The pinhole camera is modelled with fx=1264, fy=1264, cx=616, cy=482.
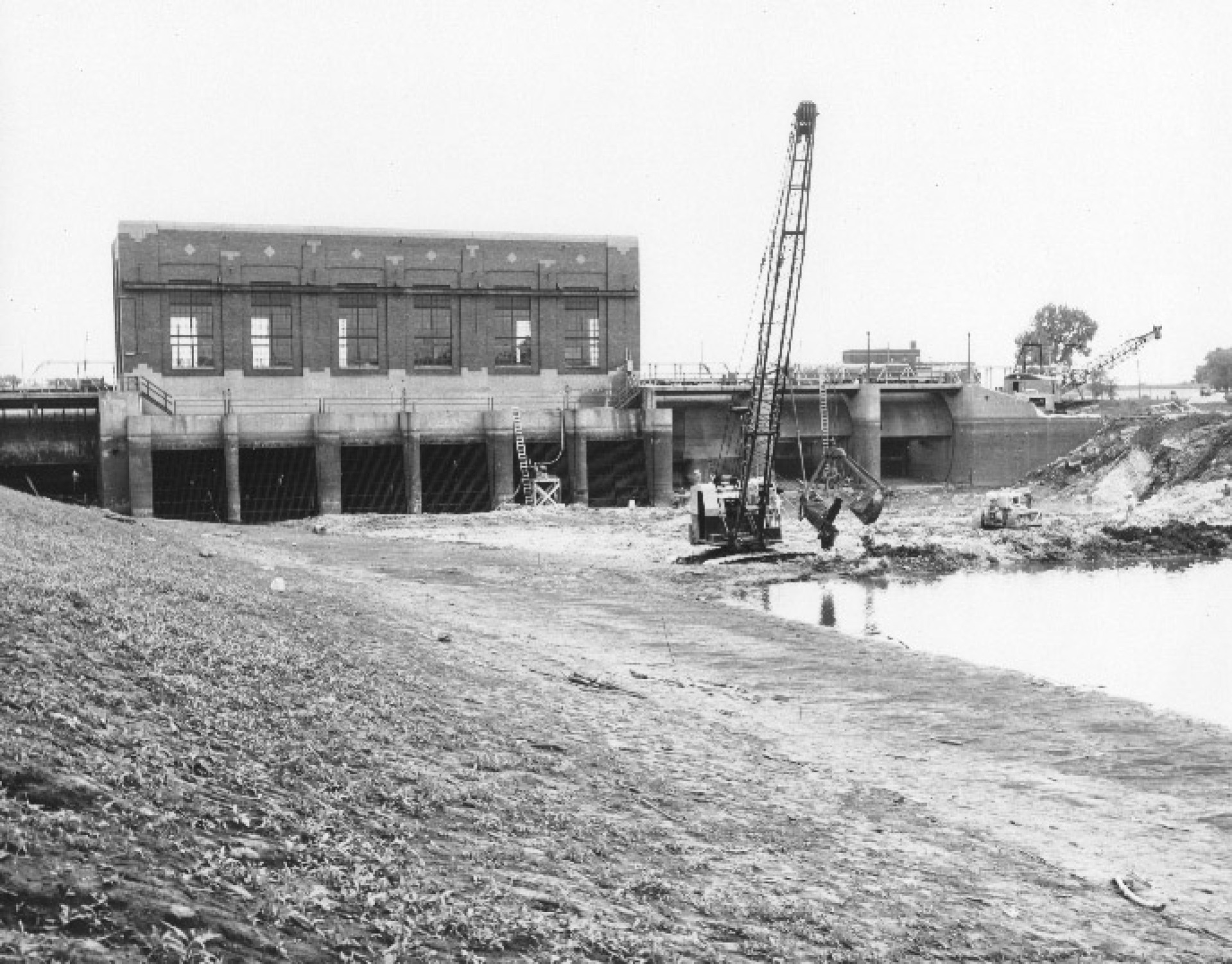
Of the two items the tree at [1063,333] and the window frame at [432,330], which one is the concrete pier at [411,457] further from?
the tree at [1063,333]

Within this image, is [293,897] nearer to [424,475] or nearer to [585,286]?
[424,475]

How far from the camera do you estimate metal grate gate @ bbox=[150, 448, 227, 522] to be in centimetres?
5444

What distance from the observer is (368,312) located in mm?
60938

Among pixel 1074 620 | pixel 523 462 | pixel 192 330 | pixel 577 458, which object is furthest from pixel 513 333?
pixel 1074 620

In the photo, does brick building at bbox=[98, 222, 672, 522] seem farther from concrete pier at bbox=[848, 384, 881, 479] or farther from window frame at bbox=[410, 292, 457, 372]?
concrete pier at bbox=[848, 384, 881, 479]

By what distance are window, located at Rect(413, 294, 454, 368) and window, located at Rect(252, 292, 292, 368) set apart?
19.9 feet

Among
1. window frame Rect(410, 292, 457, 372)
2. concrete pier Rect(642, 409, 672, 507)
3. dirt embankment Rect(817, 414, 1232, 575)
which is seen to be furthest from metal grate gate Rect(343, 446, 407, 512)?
dirt embankment Rect(817, 414, 1232, 575)

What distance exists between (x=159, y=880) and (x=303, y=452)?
168ft

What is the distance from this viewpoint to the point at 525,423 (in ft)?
186

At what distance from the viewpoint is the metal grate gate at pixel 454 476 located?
58.2m

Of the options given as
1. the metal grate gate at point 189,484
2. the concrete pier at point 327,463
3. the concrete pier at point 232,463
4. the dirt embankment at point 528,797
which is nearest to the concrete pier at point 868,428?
the concrete pier at point 327,463

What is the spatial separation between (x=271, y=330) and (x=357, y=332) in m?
4.03

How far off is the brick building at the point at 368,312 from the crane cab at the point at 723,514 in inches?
1003

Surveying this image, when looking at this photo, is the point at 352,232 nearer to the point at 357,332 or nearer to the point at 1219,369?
the point at 357,332
